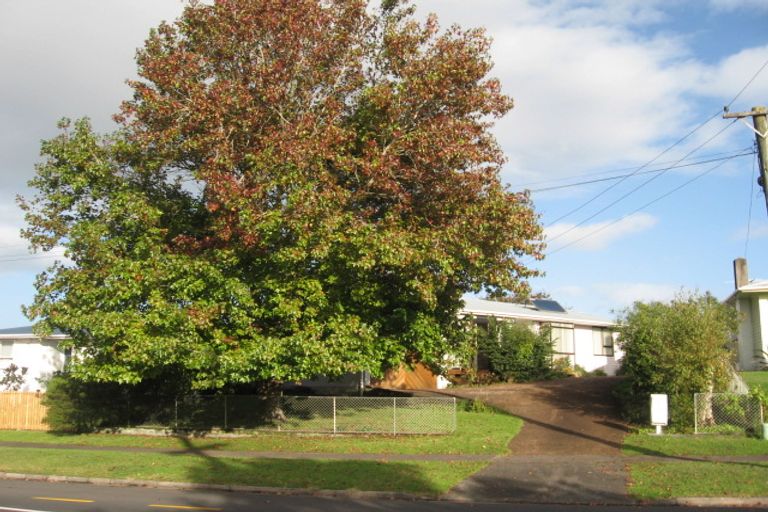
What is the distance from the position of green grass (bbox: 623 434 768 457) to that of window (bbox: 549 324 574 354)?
17.6 metres

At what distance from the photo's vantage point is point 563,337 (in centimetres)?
3597

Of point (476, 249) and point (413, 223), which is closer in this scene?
point (476, 249)

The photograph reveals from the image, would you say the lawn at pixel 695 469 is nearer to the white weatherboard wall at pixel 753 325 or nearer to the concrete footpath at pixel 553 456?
the concrete footpath at pixel 553 456

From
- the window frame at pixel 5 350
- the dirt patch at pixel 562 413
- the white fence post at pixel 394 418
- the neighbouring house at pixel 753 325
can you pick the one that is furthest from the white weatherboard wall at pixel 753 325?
the window frame at pixel 5 350

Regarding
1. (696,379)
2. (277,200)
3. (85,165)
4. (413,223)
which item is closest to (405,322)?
(413,223)

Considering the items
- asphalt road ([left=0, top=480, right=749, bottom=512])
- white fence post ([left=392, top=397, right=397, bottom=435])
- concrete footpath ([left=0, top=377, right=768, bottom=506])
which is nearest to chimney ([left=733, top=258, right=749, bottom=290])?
concrete footpath ([left=0, top=377, right=768, bottom=506])

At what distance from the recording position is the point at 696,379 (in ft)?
60.5

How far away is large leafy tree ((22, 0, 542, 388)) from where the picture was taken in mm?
16188

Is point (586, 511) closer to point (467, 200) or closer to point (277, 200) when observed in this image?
point (467, 200)

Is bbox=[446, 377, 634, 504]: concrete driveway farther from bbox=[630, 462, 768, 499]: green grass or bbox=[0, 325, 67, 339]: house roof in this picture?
bbox=[0, 325, 67, 339]: house roof

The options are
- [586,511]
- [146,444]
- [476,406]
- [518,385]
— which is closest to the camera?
[586,511]

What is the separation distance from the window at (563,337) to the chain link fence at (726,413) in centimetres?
1658

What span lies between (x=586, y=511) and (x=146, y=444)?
13284 mm

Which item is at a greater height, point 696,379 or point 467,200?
point 467,200
